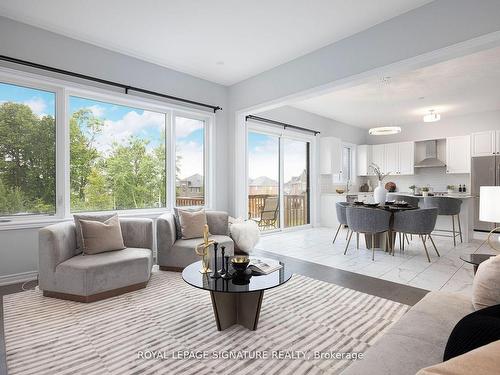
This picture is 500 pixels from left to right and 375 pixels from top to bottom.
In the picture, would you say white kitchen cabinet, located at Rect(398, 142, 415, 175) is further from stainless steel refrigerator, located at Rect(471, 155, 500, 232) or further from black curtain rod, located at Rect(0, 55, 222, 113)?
black curtain rod, located at Rect(0, 55, 222, 113)

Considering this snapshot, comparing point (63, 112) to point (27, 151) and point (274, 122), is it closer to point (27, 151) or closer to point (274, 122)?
point (27, 151)

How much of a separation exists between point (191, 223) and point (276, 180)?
2.98m

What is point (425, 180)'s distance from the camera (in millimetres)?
8008

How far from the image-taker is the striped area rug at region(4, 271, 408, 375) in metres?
1.78

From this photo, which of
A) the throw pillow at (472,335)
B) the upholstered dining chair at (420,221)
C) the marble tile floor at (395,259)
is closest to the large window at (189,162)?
the marble tile floor at (395,259)

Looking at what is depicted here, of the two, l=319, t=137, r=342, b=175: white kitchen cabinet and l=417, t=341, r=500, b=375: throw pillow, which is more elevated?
l=319, t=137, r=342, b=175: white kitchen cabinet

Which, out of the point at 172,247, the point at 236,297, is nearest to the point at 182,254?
the point at 172,247

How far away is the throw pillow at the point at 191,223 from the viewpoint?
3.81 meters

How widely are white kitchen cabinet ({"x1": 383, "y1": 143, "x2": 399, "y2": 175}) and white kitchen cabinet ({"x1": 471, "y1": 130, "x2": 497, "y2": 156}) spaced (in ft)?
5.94

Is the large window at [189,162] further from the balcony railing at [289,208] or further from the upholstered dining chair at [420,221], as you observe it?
the upholstered dining chair at [420,221]

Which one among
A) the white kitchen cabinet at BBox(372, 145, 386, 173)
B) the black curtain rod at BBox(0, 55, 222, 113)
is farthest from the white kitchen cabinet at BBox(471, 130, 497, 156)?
the black curtain rod at BBox(0, 55, 222, 113)

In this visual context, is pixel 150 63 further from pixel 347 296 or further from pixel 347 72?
pixel 347 296

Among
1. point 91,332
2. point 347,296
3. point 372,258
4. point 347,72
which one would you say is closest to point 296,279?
point 347,296

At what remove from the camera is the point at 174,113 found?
4652 mm
